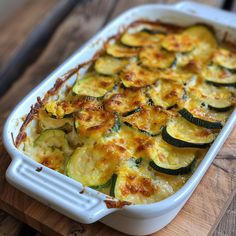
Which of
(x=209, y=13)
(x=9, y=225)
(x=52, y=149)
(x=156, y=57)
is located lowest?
(x=9, y=225)

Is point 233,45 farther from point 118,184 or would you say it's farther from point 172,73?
point 118,184

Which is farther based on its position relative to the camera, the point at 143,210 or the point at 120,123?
the point at 120,123

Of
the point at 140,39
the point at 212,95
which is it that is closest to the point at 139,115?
the point at 212,95

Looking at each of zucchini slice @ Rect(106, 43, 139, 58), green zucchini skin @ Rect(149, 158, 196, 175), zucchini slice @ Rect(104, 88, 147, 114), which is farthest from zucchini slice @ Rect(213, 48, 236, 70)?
green zucchini skin @ Rect(149, 158, 196, 175)

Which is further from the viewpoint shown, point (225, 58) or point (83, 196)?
point (225, 58)

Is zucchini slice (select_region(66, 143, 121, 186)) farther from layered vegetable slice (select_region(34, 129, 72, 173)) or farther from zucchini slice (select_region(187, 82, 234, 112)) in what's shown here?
zucchini slice (select_region(187, 82, 234, 112))

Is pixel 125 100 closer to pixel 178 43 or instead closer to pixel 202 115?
pixel 202 115

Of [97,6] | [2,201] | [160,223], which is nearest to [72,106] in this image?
[2,201]
